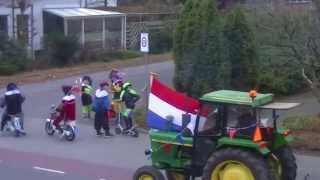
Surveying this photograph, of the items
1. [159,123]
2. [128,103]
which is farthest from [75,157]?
[159,123]

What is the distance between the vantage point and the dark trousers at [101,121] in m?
19.1

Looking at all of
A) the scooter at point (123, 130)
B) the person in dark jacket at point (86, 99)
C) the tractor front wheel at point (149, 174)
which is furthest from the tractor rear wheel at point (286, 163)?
the person in dark jacket at point (86, 99)

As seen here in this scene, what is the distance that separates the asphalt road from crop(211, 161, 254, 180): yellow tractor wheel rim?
10.2 ft

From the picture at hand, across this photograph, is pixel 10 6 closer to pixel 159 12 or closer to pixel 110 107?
pixel 159 12

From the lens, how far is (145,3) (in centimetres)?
5716

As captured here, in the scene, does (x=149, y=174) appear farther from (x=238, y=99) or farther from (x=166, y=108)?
(x=238, y=99)

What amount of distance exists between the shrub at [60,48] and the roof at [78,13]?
3.80 metres

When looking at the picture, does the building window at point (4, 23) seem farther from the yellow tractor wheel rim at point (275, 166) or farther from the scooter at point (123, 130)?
the yellow tractor wheel rim at point (275, 166)

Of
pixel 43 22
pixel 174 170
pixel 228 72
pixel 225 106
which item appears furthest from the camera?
pixel 43 22

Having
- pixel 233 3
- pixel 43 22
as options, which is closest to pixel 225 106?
pixel 233 3

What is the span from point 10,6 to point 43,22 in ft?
13.4

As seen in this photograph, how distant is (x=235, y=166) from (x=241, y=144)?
35cm

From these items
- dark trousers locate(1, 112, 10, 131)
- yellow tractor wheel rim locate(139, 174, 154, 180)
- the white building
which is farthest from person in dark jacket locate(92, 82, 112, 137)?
the white building

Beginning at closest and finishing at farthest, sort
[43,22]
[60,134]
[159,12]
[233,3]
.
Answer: [60,134] < [233,3] < [43,22] < [159,12]
